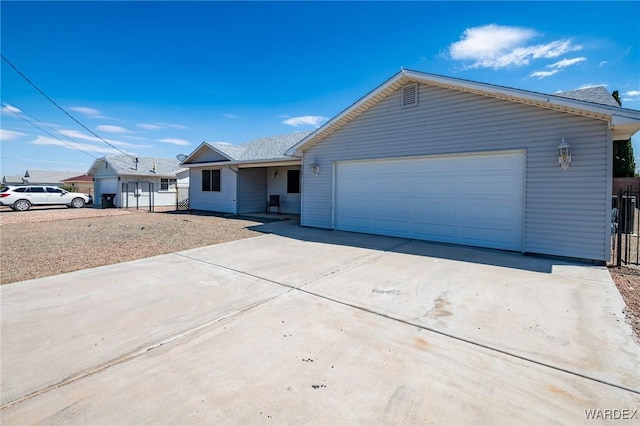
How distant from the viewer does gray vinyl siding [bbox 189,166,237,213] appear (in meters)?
16.6

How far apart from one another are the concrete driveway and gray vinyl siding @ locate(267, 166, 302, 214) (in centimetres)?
1082

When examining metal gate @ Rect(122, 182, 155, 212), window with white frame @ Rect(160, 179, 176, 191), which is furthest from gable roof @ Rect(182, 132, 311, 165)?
window with white frame @ Rect(160, 179, 176, 191)

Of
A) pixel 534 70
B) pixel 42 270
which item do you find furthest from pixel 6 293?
pixel 534 70

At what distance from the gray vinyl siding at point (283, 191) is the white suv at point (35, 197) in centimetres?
1528

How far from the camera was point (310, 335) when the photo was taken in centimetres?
330

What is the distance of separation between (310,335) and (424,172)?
661cm

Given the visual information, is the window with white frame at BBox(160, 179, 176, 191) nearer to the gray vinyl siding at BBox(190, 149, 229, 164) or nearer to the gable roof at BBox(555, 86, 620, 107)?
the gray vinyl siding at BBox(190, 149, 229, 164)

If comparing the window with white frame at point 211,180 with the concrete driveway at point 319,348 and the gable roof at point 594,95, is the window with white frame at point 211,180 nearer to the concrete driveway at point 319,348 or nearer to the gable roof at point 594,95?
the concrete driveway at point 319,348

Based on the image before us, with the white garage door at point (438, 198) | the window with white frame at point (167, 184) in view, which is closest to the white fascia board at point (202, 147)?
the window with white frame at point (167, 184)

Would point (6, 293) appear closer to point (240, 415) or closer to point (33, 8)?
point (240, 415)

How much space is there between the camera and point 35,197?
65.3 feet

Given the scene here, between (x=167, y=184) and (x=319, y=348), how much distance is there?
24.3m

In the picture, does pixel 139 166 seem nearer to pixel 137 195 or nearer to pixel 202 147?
pixel 137 195

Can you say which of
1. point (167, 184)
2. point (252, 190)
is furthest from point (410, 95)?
point (167, 184)
